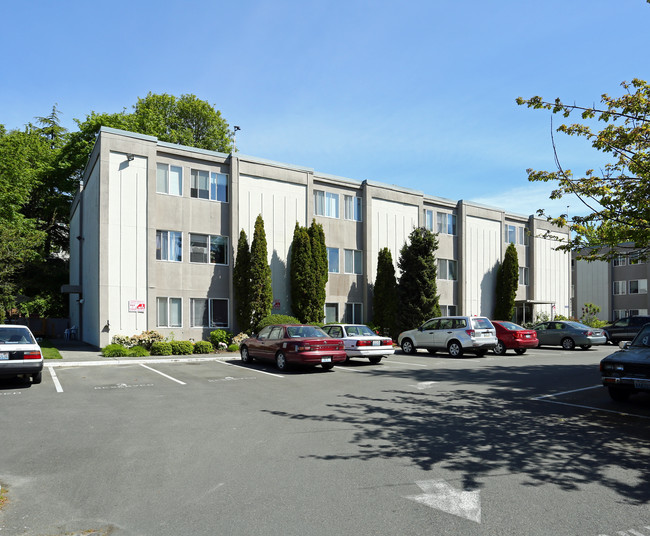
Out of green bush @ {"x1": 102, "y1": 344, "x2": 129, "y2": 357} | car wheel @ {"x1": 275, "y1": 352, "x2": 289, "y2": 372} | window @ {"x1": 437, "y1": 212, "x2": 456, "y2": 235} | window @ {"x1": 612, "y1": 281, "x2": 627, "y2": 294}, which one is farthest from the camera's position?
window @ {"x1": 612, "y1": 281, "x2": 627, "y2": 294}

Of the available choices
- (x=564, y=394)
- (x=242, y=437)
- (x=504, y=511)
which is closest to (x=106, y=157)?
(x=242, y=437)

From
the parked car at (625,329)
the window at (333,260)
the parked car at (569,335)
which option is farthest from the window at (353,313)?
the parked car at (625,329)

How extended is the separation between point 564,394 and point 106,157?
19.8 m

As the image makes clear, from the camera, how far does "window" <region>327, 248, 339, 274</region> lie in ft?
94.4

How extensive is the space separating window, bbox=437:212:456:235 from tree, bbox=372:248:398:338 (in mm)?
6980

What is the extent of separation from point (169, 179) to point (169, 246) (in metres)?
3.14

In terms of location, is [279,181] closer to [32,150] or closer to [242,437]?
[242,437]

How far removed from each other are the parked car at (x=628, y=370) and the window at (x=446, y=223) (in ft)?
80.6

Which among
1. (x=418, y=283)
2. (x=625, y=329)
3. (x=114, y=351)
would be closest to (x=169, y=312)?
(x=114, y=351)

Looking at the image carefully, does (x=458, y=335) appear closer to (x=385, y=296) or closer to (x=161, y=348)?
(x=385, y=296)

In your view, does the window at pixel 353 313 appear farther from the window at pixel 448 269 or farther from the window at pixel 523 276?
the window at pixel 523 276

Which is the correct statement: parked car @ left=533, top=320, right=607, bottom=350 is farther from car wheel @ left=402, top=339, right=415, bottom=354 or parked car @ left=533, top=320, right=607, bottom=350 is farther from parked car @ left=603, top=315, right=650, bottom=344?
car wheel @ left=402, top=339, right=415, bottom=354

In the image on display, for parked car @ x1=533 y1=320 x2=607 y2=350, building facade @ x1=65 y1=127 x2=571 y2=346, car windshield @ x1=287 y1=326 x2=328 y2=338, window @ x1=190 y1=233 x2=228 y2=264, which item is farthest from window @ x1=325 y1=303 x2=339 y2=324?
car windshield @ x1=287 y1=326 x2=328 y2=338

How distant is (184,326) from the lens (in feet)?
77.4
